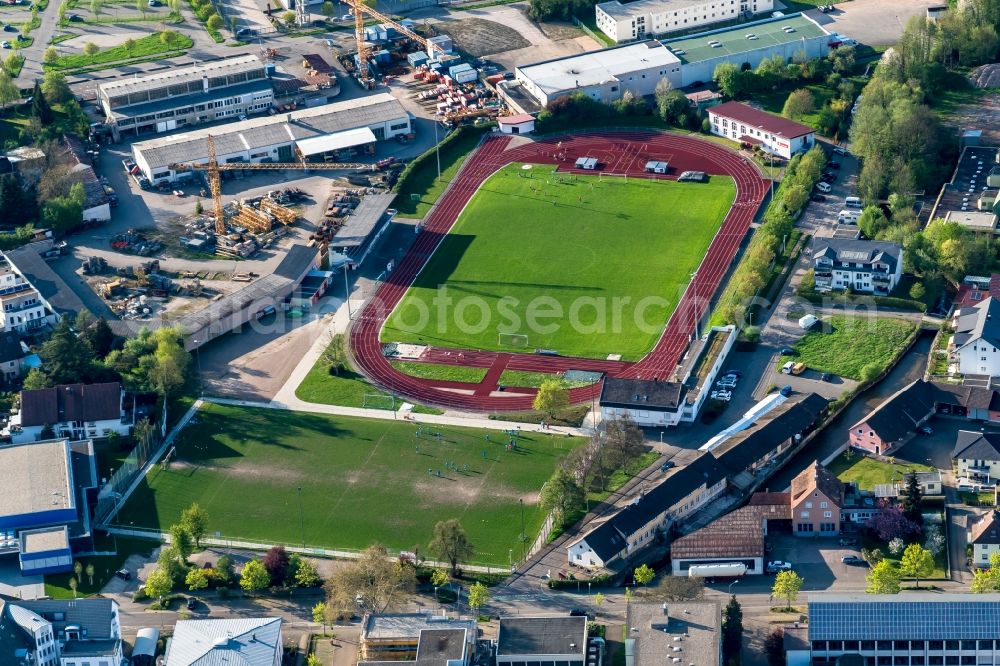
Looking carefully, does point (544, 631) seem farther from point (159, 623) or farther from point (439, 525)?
point (159, 623)

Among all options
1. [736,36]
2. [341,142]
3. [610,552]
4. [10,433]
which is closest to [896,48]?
[736,36]

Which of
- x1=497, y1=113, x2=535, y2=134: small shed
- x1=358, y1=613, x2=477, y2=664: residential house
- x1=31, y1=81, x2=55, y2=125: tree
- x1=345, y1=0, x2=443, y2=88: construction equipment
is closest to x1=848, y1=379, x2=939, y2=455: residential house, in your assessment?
x1=358, y1=613, x2=477, y2=664: residential house

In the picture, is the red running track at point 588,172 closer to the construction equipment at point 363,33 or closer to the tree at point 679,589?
the construction equipment at point 363,33

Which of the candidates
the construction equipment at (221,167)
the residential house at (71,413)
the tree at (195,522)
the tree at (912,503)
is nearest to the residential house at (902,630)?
the tree at (912,503)

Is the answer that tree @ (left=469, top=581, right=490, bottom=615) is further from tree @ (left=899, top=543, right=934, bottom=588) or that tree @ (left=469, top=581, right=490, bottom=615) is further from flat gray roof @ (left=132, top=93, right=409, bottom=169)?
flat gray roof @ (left=132, top=93, right=409, bottom=169)

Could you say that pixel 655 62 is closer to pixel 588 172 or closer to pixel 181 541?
pixel 588 172

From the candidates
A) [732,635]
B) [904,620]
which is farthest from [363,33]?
[904,620]
